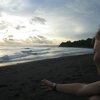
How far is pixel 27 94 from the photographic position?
7309 mm

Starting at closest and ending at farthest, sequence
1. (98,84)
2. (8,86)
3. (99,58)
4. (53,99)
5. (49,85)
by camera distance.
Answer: (99,58) → (98,84) → (49,85) → (53,99) → (8,86)

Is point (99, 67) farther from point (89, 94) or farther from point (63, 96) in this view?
point (63, 96)

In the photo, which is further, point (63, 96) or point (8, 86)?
point (8, 86)

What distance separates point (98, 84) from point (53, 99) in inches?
154

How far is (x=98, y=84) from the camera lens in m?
2.79

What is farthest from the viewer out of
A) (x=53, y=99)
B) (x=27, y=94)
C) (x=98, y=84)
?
(x=27, y=94)

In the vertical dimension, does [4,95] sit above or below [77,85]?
below

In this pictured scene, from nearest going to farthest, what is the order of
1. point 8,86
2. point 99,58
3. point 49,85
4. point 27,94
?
1. point 99,58
2. point 49,85
3. point 27,94
4. point 8,86

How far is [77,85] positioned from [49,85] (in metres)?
0.38

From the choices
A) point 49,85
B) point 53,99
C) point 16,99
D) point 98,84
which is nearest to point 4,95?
point 16,99

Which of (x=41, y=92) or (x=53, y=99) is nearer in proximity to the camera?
(x=53, y=99)

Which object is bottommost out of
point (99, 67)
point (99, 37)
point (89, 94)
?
point (89, 94)

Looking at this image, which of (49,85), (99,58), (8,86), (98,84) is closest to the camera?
(99,58)

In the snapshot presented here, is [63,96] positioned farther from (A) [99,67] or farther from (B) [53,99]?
(A) [99,67]
